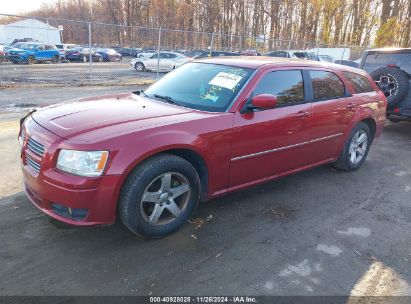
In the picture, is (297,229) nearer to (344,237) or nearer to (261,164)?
(344,237)

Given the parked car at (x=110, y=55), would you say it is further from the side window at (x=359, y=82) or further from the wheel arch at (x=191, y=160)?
the wheel arch at (x=191, y=160)

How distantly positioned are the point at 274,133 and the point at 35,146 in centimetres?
241

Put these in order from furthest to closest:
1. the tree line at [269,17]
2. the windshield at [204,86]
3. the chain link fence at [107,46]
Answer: the tree line at [269,17], the chain link fence at [107,46], the windshield at [204,86]

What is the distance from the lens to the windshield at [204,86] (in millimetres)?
3805

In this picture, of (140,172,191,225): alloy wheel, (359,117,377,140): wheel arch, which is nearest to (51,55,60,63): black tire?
(359,117,377,140): wheel arch

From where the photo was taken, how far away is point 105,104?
3.82 m

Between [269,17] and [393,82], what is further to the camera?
[269,17]

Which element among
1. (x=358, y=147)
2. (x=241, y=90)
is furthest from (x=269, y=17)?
(x=241, y=90)

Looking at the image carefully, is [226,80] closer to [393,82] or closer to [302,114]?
[302,114]

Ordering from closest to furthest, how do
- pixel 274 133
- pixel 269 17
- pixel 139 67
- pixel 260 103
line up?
pixel 260 103 → pixel 274 133 → pixel 139 67 → pixel 269 17

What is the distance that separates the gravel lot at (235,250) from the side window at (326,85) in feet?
4.23

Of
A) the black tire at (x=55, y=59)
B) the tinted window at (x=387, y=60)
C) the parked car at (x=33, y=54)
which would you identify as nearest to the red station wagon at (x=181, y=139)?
the tinted window at (x=387, y=60)

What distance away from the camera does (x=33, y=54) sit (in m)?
25.6

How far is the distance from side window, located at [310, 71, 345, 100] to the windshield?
1.08 meters
